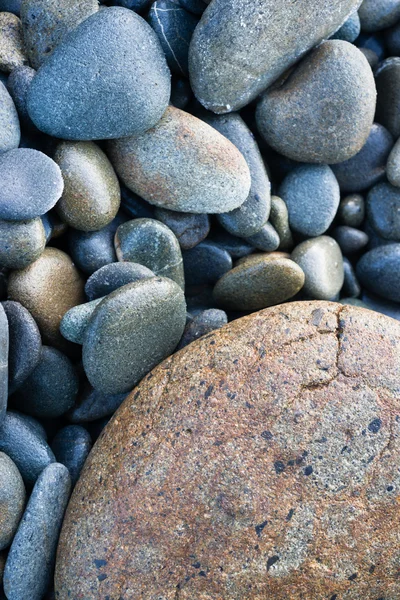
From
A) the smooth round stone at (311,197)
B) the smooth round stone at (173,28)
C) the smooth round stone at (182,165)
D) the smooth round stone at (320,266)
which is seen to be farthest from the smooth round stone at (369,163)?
the smooth round stone at (173,28)

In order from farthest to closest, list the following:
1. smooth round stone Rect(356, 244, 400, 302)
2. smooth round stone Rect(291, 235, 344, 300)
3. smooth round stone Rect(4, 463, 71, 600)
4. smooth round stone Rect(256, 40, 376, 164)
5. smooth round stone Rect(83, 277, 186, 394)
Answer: smooth round stone Rect(356, 244, 400, 302) < smooth round stone Rect(291, 235, 344, 300) < smooth round stone Rect(256, 40, 376, 164) < smooth round stone Rect(83, 277, 186, 394) < smooth round stone Rect(4, 463, 71, 600)

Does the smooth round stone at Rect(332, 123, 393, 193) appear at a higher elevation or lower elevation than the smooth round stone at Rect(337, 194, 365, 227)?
higher

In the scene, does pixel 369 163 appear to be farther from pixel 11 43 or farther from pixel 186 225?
pixel 11 43

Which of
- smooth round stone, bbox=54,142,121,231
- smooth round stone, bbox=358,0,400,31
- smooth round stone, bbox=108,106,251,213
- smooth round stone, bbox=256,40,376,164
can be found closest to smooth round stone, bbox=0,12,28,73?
smooth round stone, bbox=54,142,121,231

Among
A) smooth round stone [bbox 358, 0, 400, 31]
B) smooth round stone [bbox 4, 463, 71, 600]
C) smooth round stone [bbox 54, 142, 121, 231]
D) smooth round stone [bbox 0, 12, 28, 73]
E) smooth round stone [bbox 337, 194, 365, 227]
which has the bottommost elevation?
smooth round stone [bbox 4, 463, 71, 600]

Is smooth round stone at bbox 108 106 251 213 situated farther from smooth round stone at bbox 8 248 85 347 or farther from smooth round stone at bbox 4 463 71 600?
smooth round stone at bbox 4 463 71 600

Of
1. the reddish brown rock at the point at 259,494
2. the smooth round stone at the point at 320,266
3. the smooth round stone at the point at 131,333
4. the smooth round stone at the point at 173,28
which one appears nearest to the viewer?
the reddish brown rock at the point at 259,494

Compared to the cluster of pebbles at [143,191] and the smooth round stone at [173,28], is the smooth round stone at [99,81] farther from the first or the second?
the smooth round stone at [173,28]
